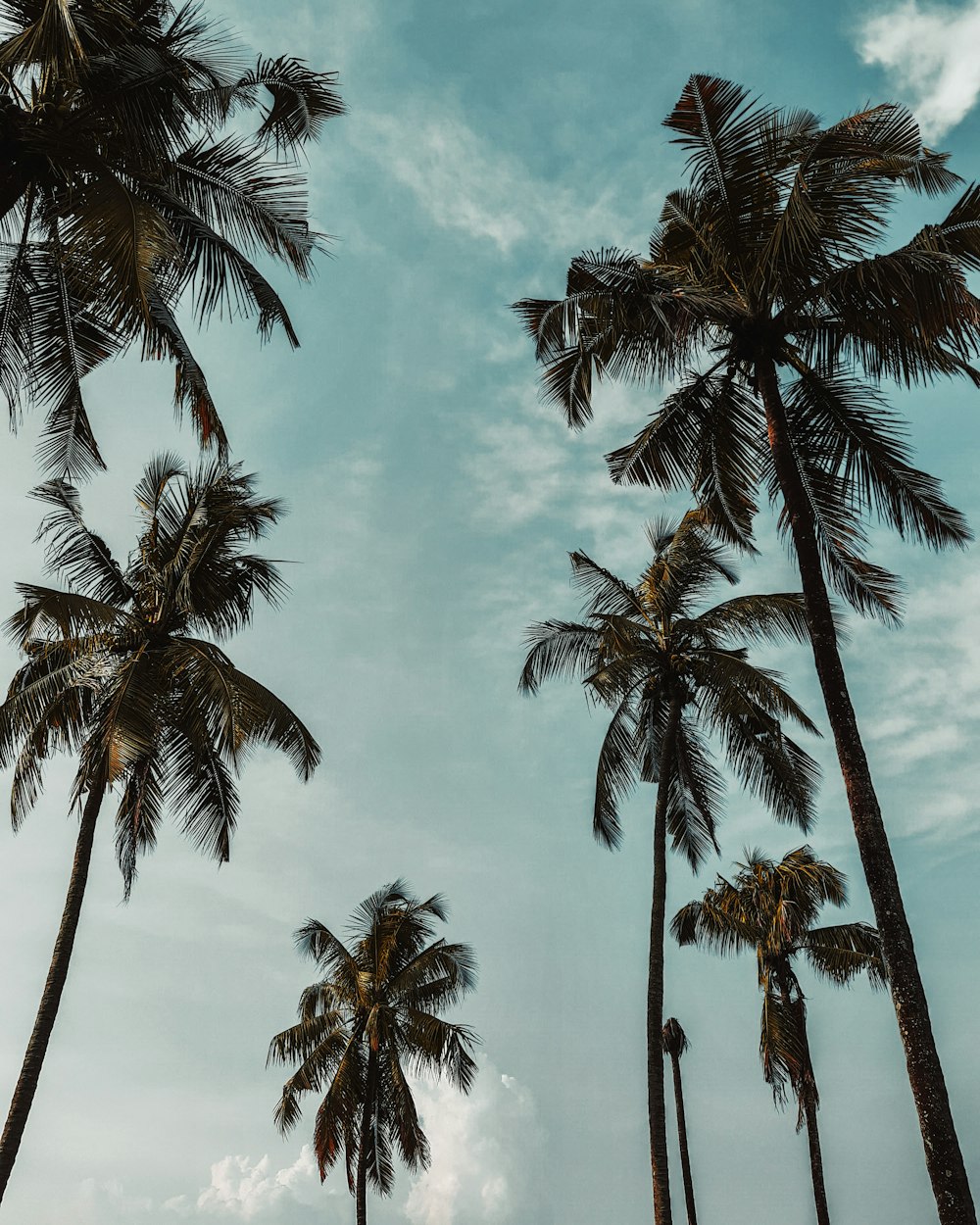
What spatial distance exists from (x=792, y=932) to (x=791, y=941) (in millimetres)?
692

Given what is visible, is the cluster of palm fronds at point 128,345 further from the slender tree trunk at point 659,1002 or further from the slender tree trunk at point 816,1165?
the slender tree trunk at point 816,1165

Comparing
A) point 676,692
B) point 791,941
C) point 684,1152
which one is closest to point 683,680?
point 676,692

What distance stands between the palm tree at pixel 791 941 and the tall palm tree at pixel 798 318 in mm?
11703

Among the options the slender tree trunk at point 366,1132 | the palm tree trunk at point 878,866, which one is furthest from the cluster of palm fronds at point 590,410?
the slender tree trunk at point 366,1132

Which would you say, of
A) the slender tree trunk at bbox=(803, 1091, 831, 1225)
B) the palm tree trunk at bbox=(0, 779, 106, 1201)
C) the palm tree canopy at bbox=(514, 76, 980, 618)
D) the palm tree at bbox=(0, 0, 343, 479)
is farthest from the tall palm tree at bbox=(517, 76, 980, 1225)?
the slender tree trunk at bbox=(803, 1091, 831, 1225)

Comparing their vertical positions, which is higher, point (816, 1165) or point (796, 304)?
point (796, 304)

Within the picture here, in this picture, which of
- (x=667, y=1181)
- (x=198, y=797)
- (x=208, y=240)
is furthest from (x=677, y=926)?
(x=208, y=240)

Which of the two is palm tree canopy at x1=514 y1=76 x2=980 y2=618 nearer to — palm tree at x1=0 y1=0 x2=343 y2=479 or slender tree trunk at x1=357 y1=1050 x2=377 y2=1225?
palm tree at x1=0 y1=0 x2=343 y2=479

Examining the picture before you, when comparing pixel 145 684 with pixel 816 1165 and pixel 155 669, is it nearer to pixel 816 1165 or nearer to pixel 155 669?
pixel 155 669

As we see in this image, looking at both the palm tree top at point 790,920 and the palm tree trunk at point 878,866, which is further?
the palm tree top at point 790,920

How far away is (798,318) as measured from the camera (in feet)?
39.4

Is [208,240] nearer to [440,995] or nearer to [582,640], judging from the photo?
[582,640]

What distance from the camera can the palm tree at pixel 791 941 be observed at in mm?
21516

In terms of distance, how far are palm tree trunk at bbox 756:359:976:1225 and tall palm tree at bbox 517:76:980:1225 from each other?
0.03m
